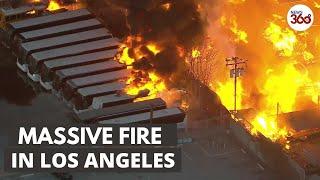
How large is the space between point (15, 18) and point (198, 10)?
24234 mm

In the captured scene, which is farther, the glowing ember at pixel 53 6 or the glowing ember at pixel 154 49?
the glowing ember at pixel 53 6

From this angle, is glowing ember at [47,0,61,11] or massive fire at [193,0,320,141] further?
glowing ember at [47,0,61,11]

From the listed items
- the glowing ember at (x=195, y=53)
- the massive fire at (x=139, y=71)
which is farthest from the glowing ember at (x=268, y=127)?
the massive fire at (x=139, y=71)

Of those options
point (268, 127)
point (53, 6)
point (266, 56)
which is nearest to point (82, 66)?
point (53, 6)

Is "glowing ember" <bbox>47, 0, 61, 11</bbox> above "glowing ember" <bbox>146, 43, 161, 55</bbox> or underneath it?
above

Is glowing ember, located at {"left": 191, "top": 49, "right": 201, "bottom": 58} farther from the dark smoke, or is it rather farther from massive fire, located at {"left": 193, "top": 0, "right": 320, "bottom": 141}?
the dark smoke

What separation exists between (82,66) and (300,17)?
21837 millimetres

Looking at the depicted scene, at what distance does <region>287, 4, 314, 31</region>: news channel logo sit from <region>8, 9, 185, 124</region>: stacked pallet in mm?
14440

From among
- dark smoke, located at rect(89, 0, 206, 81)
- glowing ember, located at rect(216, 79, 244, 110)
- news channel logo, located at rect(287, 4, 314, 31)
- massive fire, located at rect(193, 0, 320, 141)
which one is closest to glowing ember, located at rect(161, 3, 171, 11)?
dark smoke, located at rect(89, 0, 206, 81)

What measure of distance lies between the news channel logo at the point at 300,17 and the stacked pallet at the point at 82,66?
47.4 feet

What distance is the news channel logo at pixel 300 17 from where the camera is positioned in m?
85.5

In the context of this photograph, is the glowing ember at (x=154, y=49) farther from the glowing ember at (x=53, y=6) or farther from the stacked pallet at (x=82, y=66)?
the glowing ember at (x=53, y=6)

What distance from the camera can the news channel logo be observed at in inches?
3366

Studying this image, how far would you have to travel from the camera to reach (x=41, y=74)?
299 ft
